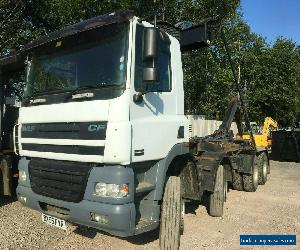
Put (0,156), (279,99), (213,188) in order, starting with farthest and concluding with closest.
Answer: (279,99)
(0,156)
(213,188)

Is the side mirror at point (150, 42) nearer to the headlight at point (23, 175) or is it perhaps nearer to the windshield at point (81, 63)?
the windshield at point (81, 63)

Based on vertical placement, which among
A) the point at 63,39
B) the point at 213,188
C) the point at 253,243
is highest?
the point at 63,39

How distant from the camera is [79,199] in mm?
4512

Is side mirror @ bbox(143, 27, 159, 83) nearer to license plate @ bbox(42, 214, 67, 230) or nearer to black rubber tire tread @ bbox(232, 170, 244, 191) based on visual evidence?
license plate @ bbox(42, 214, 67, 230)

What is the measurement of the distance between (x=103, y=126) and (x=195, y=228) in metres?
3.11

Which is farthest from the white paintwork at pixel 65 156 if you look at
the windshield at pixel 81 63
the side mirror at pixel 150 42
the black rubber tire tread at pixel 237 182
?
the black rubber tire tread at pixel 237 182

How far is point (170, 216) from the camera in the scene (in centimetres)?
510

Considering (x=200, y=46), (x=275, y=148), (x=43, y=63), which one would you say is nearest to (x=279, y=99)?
(x=275, y=148)

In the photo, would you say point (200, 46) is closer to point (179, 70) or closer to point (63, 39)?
point (179, 70)

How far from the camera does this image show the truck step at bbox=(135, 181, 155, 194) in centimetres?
456

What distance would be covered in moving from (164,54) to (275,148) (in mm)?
16385

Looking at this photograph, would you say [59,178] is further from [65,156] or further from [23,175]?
[23,175]

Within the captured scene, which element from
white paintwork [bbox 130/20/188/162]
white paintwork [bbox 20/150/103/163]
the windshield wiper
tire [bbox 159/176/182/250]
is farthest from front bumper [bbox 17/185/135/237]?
the windshield wiper

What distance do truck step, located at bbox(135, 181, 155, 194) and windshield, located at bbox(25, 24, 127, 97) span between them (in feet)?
4.31
